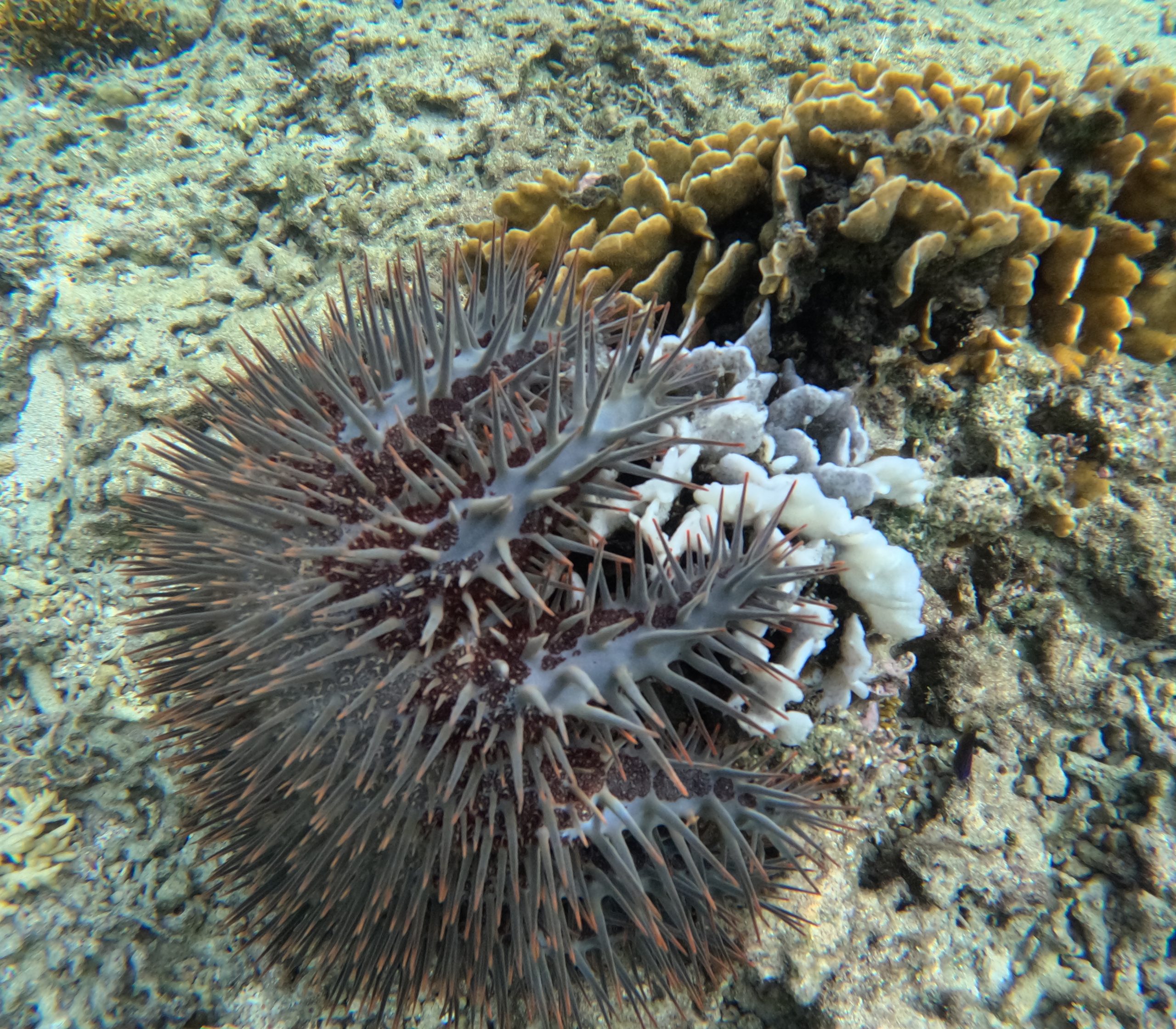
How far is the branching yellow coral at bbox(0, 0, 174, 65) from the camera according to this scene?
5.07 metres

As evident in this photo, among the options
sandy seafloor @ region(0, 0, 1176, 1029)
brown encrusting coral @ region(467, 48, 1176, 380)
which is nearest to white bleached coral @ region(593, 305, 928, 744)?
sandy seafloor @ region(0, 0, 1176, 1029)

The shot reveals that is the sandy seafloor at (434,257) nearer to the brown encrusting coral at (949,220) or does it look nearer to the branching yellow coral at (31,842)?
the branching yellow coral at (31,842)

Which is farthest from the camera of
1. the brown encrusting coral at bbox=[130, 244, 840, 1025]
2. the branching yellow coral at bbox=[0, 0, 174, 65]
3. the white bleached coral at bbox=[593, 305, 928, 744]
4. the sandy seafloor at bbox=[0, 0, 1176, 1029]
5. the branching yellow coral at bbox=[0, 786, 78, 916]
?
the branching yellow coral at bbox=[0, 0, 174, 65]

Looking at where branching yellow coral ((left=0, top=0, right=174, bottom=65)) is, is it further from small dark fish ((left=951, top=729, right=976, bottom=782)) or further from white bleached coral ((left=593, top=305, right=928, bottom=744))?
small dark fish ((left=951, top=729, right=976, bottom=782))

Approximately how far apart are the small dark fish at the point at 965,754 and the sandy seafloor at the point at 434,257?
0.13 ft

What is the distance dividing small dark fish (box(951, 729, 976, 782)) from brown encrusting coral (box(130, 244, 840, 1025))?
2.90 ft

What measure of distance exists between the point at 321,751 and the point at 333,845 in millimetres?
261

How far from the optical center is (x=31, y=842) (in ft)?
9.52

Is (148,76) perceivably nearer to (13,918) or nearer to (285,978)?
(13,918)

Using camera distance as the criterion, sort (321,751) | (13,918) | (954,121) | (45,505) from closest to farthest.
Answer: (321,751)
(954,121)
(13,918)
(45,505)

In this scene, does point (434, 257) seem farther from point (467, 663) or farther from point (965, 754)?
point (965, 754)

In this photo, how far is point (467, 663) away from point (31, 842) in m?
2.72

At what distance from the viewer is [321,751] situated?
171cm

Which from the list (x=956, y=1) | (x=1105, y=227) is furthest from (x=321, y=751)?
(x=956, y=1)
